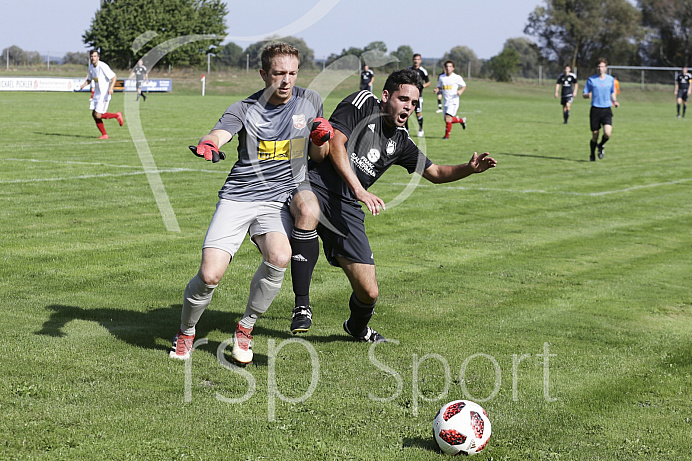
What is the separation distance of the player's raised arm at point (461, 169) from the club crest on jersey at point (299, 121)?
1.17 m

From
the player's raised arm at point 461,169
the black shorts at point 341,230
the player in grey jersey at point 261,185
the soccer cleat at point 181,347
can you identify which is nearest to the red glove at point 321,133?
the player in grey jersey at point 261,185

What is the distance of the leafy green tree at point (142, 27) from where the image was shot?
63531 millimetres

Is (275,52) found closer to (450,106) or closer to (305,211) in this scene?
(305,211)

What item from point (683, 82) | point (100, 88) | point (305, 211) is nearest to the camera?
point (305, 211)

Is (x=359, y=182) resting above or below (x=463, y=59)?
below

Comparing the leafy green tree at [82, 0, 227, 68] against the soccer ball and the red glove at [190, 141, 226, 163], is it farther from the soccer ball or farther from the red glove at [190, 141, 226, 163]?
the soccer ball

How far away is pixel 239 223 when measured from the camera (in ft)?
19.4

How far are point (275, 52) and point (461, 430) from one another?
113 inches

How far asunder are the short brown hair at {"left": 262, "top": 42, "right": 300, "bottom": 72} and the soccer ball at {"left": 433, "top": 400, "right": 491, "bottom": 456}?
2682mm

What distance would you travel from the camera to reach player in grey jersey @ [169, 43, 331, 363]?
5.82m

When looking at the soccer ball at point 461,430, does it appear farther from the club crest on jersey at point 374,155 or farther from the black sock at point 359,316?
the club crest on jersey at point 374,155

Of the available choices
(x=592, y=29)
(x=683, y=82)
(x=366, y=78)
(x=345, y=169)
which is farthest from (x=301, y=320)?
(x=592, y=29)

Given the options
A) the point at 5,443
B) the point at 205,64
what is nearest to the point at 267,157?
the point at 5,443

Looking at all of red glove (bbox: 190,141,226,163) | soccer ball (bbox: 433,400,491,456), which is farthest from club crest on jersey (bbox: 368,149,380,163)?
soccer ball (bbox: 433,400,491,456)
